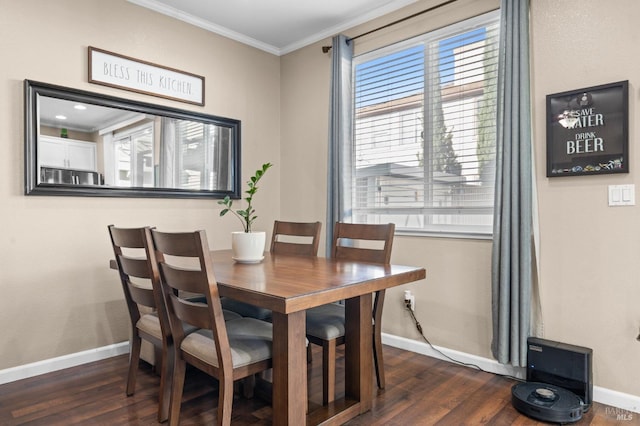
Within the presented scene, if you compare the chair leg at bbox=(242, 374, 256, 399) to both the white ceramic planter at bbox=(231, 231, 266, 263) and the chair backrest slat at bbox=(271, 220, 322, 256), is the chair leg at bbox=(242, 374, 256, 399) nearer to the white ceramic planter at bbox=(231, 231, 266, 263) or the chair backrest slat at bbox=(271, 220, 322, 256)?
the white ceramic planter at bbox=(231, 231, 266, 263)

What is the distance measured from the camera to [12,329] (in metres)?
2.48

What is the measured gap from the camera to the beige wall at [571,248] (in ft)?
6.86

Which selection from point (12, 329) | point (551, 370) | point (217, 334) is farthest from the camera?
point (12, 329)

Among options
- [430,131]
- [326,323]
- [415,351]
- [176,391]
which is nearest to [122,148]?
[176,391]

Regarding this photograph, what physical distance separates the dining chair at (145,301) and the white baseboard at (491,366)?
1739 mm

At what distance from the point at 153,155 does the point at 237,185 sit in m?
0.79

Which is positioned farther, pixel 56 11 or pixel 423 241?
pixel 423 241

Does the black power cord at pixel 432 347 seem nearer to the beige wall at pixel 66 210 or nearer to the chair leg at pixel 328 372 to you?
the chair leg at pixel 328 372

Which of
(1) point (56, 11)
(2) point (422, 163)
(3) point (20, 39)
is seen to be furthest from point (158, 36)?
(2) point (422, 163)

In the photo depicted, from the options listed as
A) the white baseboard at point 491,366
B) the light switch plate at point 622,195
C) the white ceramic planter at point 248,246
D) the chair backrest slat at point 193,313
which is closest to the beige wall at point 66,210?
the white ceramic planter at point 248,246

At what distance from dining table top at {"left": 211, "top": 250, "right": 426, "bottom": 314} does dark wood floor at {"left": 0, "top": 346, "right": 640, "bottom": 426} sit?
728 millimetres

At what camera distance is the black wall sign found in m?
2.08

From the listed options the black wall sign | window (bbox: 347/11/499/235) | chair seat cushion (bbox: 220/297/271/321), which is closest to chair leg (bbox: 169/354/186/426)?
chair seat cushion (bbox: 220/297/271/321)

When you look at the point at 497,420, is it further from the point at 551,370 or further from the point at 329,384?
the point at 329,384
